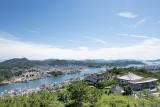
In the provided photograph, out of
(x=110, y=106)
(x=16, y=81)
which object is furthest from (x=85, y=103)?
(x=16, y=81)

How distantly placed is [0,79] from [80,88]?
85.8 m

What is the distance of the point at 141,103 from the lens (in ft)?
85.6

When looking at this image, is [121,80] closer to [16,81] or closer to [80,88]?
[80,88]

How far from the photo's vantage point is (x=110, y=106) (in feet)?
82.9

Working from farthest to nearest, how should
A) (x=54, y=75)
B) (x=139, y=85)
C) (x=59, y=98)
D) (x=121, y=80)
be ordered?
1. (x=54, y=75)
2. (x=121, y=80)
3. (x=139, y=85)
4. (x=59, y=98)

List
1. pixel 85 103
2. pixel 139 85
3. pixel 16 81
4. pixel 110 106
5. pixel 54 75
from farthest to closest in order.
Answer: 1. pixel 54 75
2. pixel 16 81
3. pixel 139 85
4. pixel 85 103
5. pixel 110 106

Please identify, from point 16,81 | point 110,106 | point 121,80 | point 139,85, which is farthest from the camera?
point 16,81

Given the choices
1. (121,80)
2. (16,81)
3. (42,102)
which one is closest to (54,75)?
(16,81)

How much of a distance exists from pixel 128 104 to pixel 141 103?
5.51 ft

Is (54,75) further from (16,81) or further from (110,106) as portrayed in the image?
(110,106)

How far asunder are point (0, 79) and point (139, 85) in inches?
3138

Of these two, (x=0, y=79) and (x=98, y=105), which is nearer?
(x=98, y=105)

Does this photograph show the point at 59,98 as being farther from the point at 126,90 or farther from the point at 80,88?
the point at 126,90

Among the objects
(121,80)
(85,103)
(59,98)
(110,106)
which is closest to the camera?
(110,106)
